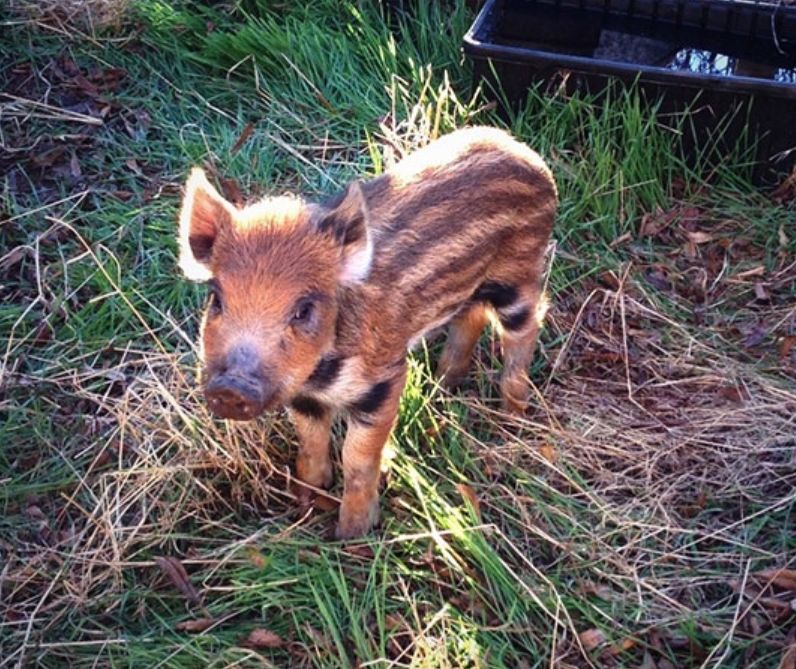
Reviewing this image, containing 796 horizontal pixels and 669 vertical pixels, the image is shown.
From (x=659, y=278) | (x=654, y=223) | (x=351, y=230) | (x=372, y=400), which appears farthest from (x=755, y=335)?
(x=351, y=230)

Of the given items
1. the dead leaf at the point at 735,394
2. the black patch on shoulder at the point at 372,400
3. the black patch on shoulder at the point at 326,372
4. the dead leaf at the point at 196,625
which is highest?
the black patch on shoulder at the point at 326,372

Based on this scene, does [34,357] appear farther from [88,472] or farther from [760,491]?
[760,491]

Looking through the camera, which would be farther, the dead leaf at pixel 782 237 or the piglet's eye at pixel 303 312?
the dead leaf at pixel 782 237

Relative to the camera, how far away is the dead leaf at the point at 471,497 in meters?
4.03

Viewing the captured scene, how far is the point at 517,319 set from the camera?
4.47 metres

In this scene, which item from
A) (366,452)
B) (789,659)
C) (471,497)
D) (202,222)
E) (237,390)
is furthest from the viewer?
(471,497)

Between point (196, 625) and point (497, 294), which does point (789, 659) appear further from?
point (196, 625)

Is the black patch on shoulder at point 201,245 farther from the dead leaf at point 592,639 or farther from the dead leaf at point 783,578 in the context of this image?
the dead leaf at point 783,578

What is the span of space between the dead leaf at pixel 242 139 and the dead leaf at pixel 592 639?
9.09 feet

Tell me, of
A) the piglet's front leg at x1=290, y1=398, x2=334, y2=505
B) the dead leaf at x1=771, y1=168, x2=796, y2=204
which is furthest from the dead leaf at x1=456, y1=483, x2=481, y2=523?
the dead leaf at x1=771, y1=168, x2=796, y2=204

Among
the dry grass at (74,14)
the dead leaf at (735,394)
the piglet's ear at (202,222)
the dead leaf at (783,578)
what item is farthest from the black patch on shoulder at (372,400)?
the dry grass at (74,14)

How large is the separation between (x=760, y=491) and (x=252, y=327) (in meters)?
1.88

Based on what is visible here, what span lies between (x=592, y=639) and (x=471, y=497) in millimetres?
622

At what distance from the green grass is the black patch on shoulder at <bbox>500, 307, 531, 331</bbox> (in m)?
0.31
